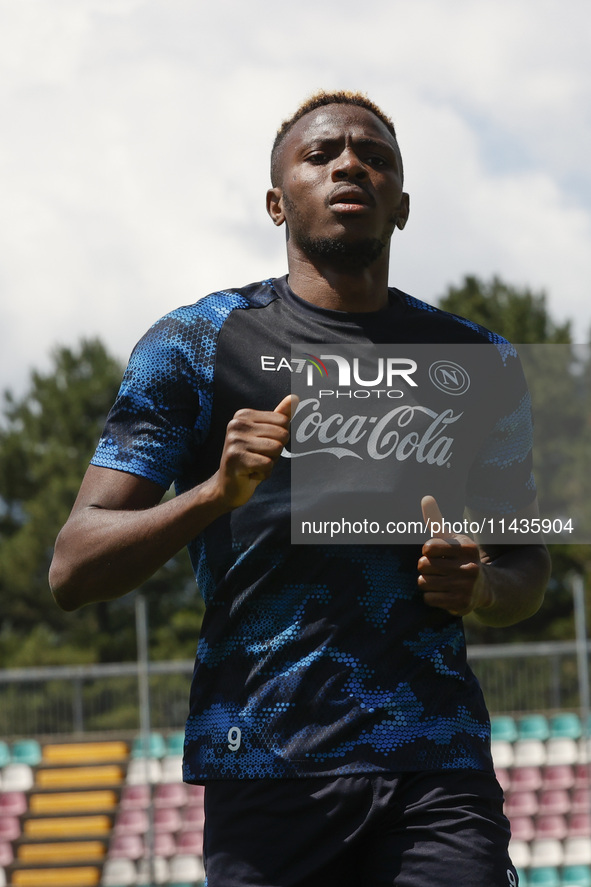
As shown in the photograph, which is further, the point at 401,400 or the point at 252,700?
the point at 401,400

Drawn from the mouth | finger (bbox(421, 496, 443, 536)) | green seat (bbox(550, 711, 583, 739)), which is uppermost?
the mouth

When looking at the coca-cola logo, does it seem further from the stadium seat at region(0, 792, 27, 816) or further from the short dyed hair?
the stadium seat at region(0, 792, 27, 816)

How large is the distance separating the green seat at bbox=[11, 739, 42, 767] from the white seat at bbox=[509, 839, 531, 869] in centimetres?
699

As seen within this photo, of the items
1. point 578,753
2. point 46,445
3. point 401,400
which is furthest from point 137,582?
point 46,445

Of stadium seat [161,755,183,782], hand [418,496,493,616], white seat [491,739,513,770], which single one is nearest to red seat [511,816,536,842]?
white seat [491,739,513,770]

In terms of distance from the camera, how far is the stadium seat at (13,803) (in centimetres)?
1628

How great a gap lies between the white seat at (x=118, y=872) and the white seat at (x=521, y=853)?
487cm

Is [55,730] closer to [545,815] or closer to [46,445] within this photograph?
[545,815]

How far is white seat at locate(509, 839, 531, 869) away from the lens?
47.9ft

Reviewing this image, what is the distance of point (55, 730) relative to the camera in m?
17.5

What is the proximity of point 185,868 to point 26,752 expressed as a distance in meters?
3.78

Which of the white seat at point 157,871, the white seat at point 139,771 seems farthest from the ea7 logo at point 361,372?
the white seat at point 139,771

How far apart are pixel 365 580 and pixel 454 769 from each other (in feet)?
1.25

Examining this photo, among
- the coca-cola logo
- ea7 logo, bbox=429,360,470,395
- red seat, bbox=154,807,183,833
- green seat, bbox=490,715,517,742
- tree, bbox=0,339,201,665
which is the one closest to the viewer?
the coca-cola logo
